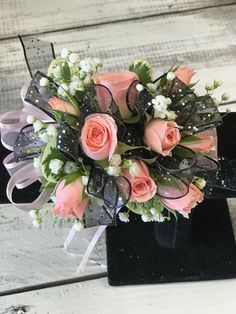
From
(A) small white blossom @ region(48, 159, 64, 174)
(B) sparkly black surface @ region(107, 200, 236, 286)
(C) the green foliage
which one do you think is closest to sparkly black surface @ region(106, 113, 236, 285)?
(B) sparkly black surface @ region(107, 200, 236, 286)

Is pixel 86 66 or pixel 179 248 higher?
pixel 86 66

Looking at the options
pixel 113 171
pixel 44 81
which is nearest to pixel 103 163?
pixel 113 171

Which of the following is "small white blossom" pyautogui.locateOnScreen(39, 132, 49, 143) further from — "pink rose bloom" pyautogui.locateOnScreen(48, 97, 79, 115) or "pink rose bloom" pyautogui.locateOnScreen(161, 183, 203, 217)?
"pink rose bloom" pyautogui.locateOnScreen(161, 183, 203, 217)

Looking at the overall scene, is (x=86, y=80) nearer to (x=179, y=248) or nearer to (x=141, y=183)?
(x=141, y=183)

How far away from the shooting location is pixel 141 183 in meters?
0.74

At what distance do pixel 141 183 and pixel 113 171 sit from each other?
0.04 meters

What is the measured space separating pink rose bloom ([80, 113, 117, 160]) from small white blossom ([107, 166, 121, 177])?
13 millimetres

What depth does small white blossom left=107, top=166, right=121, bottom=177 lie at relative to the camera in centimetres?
71

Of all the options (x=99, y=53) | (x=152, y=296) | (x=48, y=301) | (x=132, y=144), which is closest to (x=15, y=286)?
(x=48, y=301)

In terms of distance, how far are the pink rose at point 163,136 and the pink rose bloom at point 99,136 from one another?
49mm

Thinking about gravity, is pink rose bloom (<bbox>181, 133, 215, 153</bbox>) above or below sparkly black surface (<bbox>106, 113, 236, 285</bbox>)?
above

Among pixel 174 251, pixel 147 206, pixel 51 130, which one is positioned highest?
pixel 51 130

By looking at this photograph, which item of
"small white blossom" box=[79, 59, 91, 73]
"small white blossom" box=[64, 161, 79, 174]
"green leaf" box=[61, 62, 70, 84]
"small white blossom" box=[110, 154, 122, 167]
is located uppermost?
"small white blossom" box=[79, 59, 91, 73]

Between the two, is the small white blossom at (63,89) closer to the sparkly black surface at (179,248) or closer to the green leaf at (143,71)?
the green leaf at (143,71)
